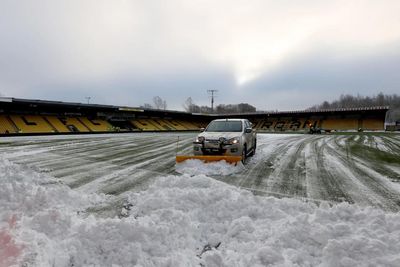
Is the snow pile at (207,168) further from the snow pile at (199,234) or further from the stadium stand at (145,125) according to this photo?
the stadium stand at (145,125)

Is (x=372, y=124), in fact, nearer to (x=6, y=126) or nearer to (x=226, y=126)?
(x=226, y=126)

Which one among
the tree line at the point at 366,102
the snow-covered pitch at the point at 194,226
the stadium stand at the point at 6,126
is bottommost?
the snow-covered pitch at the point at 194,226

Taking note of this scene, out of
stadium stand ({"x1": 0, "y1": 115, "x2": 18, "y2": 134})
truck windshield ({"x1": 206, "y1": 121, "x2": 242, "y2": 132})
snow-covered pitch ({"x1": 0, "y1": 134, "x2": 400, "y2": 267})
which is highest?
truck windshield ({"x1": 206, "y1": 121, "x2": 242, "y2": 132})

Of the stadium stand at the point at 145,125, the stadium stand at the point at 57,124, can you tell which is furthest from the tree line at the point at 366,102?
the stadium stand at the point at 57,124

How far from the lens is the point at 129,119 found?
4875 cm

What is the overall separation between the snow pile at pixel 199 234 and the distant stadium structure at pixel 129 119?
3096cm

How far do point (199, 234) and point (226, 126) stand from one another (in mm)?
6972

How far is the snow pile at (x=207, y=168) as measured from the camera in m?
7.76

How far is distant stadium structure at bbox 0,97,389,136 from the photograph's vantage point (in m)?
34.2

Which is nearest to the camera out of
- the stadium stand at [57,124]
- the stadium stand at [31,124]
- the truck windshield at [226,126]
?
the truck windshield at [226,126]

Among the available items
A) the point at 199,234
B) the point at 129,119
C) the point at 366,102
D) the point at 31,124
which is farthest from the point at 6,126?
the point at 366,102

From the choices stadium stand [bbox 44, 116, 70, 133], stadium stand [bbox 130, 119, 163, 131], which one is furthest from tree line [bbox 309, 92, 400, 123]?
stadium stand [bbox 44, 116, 70, 133]

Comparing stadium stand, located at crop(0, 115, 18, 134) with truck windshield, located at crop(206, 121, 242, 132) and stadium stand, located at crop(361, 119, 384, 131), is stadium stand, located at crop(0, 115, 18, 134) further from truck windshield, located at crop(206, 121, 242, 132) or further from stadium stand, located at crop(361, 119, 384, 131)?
stadium stand, located at crop(361, 119, 384, 131)

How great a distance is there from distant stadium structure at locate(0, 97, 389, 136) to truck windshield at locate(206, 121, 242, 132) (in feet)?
90.8
